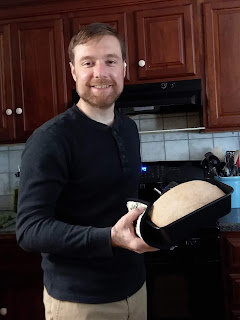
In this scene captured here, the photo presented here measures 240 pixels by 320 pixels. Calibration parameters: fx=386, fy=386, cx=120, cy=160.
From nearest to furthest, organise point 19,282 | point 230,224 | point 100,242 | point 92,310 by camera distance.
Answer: point 100,242 < point 92,310 < point 230,224 < point 19,282

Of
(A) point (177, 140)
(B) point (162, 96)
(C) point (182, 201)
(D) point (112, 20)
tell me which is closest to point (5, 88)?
(D) point (112, 20)

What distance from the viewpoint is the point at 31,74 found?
2.36 meters

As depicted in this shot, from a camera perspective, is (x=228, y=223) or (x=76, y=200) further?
(x=228, y=223)

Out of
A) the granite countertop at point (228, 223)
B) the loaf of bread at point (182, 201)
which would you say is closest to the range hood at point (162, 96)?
the granite countertop at point (228, 223)

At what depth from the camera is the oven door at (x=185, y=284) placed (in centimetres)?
190

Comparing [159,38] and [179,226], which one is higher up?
[159,38]

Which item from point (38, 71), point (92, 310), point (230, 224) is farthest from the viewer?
point (38, 71)

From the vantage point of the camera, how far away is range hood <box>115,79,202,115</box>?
2203 millimetres

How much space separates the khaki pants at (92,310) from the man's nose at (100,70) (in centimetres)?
63

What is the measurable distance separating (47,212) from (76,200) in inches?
5.2

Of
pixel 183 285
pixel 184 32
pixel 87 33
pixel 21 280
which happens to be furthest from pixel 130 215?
pixel 184 32

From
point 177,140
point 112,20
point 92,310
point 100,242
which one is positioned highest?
point 112,20

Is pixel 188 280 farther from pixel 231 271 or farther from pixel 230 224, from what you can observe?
pixel 230 224

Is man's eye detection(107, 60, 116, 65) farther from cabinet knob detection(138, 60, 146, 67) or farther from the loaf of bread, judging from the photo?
cabinet knob detection(138, 60, 146, 67)
